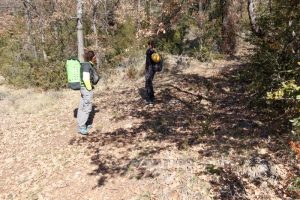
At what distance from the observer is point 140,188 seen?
6414 mm

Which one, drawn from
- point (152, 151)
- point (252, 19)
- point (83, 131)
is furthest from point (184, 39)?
point (152, 151)

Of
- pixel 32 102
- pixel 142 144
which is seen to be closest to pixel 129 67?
pixel 32 102

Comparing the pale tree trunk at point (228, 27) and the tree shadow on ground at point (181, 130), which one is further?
the pale tree trunk at point (228, 27)

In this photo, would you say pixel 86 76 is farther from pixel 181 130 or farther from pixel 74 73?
pixel 181 130

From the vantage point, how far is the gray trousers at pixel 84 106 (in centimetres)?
885

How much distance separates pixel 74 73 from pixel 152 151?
2797mm

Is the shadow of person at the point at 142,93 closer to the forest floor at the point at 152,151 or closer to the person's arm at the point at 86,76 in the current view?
the forest floor at the point at 152,151

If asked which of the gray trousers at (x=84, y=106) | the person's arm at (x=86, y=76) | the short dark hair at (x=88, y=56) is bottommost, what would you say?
the gray trousers at (x=84, y=106)

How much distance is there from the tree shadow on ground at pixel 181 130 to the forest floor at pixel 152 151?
2 centimetres

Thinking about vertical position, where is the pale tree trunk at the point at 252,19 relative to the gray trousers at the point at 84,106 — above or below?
above

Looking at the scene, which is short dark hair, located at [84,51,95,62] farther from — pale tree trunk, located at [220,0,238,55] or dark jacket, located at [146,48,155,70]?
pale tree trunk, located at [220,0,238,55]

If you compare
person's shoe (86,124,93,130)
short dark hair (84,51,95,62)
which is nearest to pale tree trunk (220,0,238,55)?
person's shoe (86,124,93,130)

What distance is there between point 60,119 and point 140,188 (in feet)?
16.4

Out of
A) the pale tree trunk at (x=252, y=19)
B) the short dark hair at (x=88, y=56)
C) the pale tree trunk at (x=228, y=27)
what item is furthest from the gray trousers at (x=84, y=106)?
the pale tree trunk at (x=228, y=27)
